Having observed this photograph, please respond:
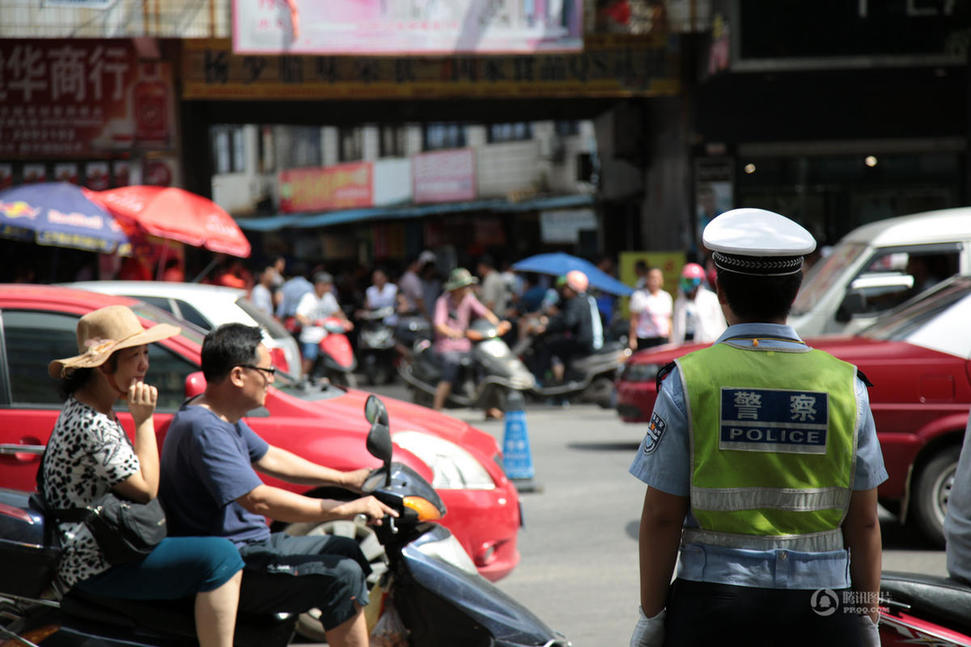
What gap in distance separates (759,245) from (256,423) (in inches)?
138

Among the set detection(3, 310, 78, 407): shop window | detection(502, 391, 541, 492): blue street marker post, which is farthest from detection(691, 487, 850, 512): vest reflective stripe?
detection(502, 391, 541, 492): blue street marker post

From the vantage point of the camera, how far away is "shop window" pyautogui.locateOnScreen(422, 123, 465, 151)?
35.1 metres

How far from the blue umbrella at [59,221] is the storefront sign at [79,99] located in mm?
4088

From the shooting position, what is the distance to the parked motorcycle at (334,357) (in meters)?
15.6

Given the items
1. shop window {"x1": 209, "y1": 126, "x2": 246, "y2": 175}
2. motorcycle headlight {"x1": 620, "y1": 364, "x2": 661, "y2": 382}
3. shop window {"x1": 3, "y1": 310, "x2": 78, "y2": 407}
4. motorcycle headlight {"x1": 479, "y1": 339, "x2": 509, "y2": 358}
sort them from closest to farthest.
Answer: shop window {"x1": 3, "y1": 310, "x2": 78, "y2": 407} → motorcycle headlight {"x1": 620, "y1": 364, "x2": 661, "y2": 382} → motorcycle headlight {"x1": 479, "y1": 339, "x2": 509, "y2": 358} → shop window {"x1": 209, "y1": 126, "x2": 246, "y2": 175}

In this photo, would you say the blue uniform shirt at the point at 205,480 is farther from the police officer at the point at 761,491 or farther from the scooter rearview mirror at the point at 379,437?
the police officer at the point at 761,491

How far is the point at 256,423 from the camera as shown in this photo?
5555 mm

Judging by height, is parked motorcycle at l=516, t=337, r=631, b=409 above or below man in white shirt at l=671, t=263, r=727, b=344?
below

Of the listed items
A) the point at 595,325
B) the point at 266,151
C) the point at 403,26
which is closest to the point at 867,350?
the point at 595,325

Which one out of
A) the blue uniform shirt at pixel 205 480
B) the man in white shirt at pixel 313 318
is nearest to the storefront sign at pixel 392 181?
the man in white shirt at pixel 313 318

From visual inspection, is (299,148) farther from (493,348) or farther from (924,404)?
(924,404)

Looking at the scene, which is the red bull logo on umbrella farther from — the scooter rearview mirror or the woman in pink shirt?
the scooter rearview mirror

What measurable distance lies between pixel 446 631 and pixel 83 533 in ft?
3.68

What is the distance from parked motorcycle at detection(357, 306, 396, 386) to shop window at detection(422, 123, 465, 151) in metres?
16.5
